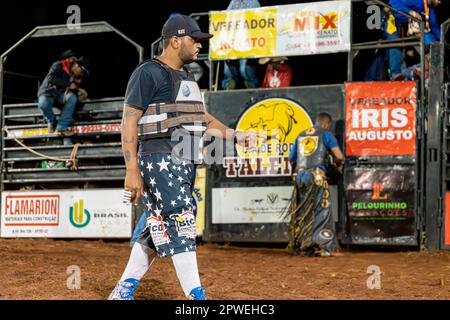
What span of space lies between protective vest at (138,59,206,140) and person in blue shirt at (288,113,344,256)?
17.2 feet

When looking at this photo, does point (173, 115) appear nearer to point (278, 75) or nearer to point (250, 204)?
point (250, 204)

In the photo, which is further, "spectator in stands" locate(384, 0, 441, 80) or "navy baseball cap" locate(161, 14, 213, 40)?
"spectator in stands" locate(384, 0, 441, 80)

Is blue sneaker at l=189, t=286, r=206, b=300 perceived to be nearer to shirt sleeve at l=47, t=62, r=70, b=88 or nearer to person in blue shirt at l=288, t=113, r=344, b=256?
person in blue shirt at l=288, t=113, r=344, b=256

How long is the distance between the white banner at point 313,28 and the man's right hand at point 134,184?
6.53 m

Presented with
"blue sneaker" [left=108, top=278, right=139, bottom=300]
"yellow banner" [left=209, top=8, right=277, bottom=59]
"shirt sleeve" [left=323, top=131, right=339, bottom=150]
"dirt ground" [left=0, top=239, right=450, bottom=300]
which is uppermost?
"yellow banner" [left=209, top=8, right=277, bottom=59]

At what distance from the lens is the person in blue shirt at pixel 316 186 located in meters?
10.1

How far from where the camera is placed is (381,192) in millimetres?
10523

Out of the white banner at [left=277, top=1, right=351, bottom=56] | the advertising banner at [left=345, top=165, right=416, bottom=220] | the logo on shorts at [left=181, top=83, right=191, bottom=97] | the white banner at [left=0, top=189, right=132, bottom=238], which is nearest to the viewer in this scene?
the logo on shorts at [left=181, top=83, right=191, bottom=97]

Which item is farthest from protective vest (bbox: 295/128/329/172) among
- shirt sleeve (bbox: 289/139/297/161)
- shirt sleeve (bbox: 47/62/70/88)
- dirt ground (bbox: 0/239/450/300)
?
shirt sleeve (bbox: 47/62/70/88)

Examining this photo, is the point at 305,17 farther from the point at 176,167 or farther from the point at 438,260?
the point at 176,167

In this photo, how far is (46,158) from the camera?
12359 millimetres

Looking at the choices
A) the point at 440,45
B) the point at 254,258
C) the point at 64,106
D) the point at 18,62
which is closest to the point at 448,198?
the point at 440,45

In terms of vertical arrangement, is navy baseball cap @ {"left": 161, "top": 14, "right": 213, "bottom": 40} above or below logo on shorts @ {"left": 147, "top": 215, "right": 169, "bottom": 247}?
above

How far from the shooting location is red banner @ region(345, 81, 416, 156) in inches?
412
